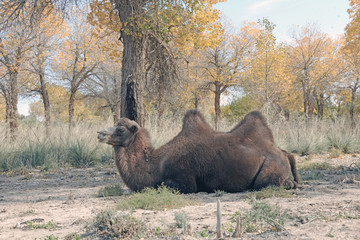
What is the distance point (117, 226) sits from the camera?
3926 mm

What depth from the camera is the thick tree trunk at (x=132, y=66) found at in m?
11.0

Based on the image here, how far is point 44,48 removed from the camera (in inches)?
943

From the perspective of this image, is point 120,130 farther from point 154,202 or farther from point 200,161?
point 154,202

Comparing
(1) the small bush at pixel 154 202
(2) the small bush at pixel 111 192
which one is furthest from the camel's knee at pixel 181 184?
(2) the small bush at pixel 111 192

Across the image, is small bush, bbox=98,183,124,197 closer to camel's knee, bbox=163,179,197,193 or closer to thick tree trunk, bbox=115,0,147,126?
camel's knee, bbox=163,179,197,193

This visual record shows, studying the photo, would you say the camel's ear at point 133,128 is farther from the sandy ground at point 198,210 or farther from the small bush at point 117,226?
the small bush at point 117,226

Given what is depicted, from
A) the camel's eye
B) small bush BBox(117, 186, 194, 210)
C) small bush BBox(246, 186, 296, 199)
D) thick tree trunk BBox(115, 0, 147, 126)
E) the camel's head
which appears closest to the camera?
small bush BBox(117, 186, 194, 210)

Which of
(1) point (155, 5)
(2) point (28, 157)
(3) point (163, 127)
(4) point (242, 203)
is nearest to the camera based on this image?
(4) point (242, 203)

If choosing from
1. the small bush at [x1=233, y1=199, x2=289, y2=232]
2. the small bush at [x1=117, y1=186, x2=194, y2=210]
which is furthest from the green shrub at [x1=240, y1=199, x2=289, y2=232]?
the small bush at [x1=117, y1=186, x2=194, y2=210]

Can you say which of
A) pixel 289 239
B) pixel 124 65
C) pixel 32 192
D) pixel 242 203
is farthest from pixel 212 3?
pixel 289 239

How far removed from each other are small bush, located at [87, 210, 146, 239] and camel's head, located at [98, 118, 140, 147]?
208 cm

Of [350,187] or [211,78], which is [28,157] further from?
[211,78]

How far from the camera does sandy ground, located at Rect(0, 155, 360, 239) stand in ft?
12.6

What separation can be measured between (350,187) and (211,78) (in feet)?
93.7
